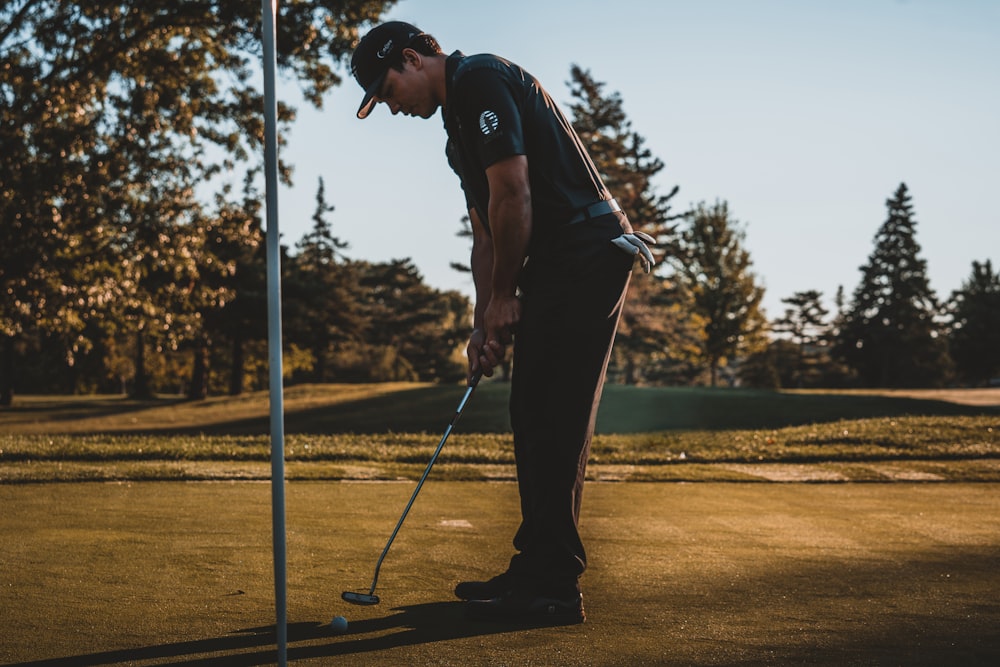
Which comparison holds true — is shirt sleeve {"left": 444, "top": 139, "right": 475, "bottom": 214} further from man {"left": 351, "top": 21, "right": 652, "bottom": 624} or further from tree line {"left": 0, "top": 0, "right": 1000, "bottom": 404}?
tree line {"left": 0, "top": 0, "right": 1000, "bottom": 404}

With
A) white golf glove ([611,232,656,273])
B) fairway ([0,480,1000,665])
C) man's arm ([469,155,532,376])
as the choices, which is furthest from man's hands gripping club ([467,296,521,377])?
fairway ([0,480,1000,665])

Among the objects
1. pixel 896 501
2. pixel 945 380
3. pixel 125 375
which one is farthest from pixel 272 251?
pixel 945 380

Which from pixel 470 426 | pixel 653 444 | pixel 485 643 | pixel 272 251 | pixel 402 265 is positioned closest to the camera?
pixel 272 251

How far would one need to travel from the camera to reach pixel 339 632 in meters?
2.45

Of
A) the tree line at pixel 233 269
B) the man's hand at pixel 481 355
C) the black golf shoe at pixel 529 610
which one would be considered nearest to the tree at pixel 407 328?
the tree line at pixel 233 269

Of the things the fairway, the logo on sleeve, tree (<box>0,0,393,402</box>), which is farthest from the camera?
tree (<box>0,0,393,402</box>)

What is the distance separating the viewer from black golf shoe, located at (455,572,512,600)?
2.95 m

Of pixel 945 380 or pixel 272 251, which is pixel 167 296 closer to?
pixel 272 251

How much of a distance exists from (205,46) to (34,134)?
341 centimetres

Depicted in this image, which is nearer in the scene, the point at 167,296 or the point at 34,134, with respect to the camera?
the point at 34,134

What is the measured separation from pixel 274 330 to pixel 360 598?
1130 millimetres

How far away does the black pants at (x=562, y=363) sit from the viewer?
2.95 m

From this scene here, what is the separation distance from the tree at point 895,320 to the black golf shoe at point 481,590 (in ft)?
191

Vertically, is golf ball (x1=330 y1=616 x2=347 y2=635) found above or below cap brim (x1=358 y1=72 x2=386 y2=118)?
below
